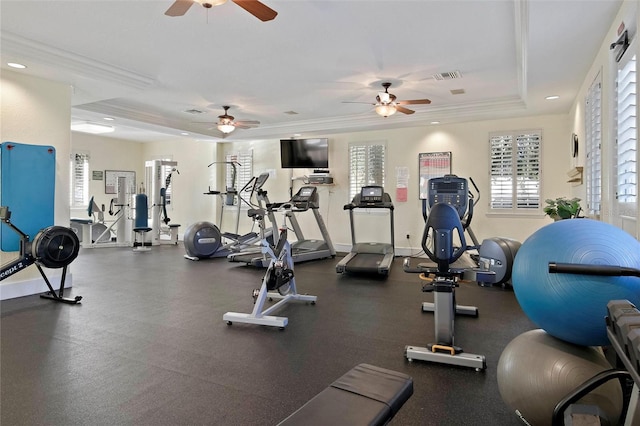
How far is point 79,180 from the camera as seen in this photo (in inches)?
382

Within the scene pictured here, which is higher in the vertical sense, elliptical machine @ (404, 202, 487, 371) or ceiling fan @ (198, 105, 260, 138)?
ceiling fan @ (198, 105, 260, 138)

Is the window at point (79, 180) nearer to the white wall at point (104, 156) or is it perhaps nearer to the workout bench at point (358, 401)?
the white wall at point (104, 156)

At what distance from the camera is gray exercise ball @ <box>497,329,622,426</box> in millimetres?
1622

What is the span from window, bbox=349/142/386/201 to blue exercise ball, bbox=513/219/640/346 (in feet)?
20.5

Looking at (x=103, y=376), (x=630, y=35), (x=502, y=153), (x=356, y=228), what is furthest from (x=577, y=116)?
(x=103, y=376)

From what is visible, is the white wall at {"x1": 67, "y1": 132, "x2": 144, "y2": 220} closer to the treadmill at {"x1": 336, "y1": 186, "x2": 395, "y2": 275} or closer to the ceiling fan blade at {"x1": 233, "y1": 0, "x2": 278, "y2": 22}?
the treadmill at {"x1": 336, "y1": 186, "x2": 395, "y2": 275}

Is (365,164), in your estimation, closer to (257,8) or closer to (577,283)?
(257,8)

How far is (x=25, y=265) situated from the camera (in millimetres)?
4125

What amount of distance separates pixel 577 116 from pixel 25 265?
23.8 feet

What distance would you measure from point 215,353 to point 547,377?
2.16 meters

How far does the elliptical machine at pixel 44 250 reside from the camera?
13.3 feet

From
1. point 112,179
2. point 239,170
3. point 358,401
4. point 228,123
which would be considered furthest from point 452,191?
point 112,179

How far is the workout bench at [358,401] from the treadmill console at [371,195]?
551 cm

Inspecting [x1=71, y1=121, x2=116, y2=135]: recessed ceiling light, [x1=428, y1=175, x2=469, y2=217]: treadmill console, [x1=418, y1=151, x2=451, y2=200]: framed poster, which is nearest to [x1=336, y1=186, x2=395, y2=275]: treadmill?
[x1=418, y1=151, x2=451, y2=200]: framed poster
